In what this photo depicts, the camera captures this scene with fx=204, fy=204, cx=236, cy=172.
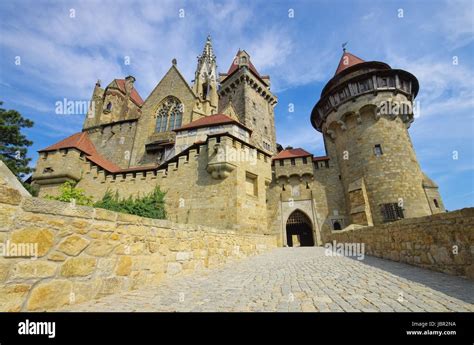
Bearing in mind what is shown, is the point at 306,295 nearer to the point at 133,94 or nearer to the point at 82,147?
the point at 82,147

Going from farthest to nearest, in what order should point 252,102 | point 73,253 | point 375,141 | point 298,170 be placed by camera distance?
1. point 252,102
2. point 298,170
3. point 375,141
4. point 73,253

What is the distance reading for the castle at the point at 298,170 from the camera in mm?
12812

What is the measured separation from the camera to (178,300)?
275 cm

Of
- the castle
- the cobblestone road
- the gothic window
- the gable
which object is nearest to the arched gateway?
the castle

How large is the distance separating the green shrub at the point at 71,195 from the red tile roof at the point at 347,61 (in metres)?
22.8

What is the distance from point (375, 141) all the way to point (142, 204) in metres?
Result: 17.0

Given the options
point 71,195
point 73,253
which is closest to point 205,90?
point 71,195

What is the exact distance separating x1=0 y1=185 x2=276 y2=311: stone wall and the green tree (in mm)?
24557

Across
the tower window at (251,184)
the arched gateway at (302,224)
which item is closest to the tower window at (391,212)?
the arched gateway at (302,224)

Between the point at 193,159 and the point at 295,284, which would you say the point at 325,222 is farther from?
the point at 295,284

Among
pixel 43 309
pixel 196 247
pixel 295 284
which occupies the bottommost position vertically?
pixel 295 284

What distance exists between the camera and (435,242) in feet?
13.8
